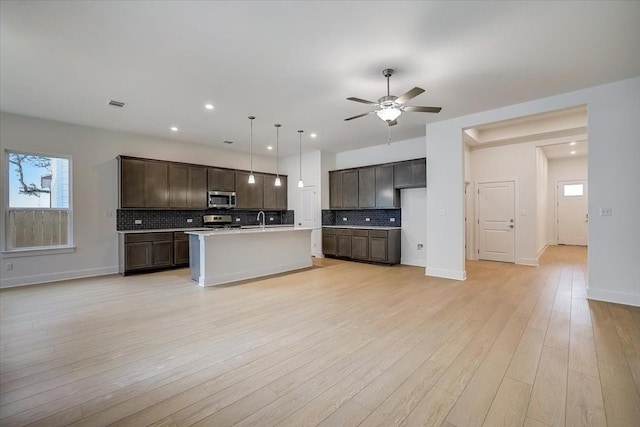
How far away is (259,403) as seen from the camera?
188 cm

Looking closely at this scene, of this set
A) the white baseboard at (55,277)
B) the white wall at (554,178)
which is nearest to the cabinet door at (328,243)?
the white baseboard at (55,277)

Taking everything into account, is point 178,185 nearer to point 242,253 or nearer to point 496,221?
point 242,253

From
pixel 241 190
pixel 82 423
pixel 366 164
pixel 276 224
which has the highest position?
pixel 366 164

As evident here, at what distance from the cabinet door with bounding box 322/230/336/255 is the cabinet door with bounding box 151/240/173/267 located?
370cm

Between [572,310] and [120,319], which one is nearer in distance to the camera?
[120,319]

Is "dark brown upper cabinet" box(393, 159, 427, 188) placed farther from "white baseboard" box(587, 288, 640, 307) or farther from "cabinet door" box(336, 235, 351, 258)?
"white baseboard" box(587, 288, 640, 307)

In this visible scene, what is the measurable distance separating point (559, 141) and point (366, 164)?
14.0ft

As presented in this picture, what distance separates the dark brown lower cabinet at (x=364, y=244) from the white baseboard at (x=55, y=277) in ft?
15.9

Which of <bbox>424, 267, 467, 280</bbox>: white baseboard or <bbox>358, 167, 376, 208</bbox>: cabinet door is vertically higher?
<bbox>358, 167, 376, 208</bbox>: cabinet door

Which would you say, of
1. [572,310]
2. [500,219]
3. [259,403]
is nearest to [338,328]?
[259,403]

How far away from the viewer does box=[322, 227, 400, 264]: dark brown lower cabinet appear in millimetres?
6535

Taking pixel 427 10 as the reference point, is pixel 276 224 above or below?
below

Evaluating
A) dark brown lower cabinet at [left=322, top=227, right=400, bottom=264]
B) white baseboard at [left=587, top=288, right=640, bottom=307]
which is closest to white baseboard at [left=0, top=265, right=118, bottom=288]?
dark brown lower cabinet at [left=322, top=227, right=400, bottom=264]

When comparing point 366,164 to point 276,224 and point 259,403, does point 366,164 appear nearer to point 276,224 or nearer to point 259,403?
point 276,224
